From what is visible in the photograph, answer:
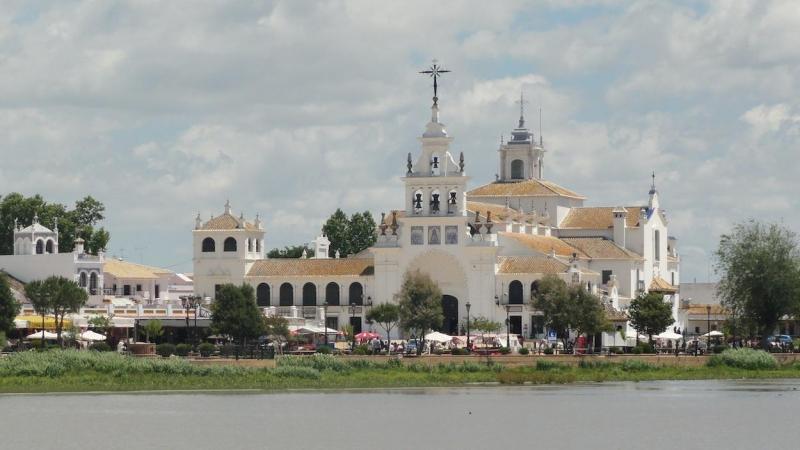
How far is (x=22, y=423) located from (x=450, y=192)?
61.6 meters

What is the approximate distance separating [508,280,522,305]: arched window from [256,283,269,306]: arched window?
1664 centimetres

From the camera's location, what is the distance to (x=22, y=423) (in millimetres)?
67812

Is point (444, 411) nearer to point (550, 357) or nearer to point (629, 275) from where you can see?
point (550, 357)

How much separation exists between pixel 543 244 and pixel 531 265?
6107 millimetres

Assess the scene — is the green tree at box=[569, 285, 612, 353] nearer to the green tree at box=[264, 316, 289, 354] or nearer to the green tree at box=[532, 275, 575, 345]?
the green tree at box=[532, 275, 575, 345]

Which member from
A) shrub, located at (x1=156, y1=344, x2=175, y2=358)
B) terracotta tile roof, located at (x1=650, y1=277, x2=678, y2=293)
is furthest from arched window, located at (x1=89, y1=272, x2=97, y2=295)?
shrub, located at (x1=156, y1=344, x2=175, y2=358)

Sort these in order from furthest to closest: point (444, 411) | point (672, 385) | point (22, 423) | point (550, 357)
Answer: point (550, 357) < point (672, 385) < point (444, 411) < point (22, 423)

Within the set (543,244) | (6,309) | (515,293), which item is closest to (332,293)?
(515,293)

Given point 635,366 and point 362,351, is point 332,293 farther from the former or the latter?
point 635,366

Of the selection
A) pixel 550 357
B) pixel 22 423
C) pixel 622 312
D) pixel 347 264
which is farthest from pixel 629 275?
pixel 22 423

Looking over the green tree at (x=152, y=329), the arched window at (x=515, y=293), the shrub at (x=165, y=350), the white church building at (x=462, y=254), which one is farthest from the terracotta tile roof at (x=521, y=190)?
the shrub at (x=165, y=350)

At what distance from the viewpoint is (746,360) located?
9531 centimetres

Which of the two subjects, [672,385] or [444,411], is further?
[672,385]

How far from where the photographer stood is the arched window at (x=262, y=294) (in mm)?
132875
